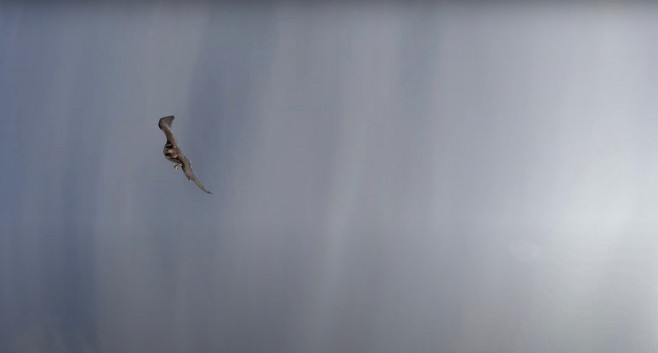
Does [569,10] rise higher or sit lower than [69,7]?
higher

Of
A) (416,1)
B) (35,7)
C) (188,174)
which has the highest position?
(416,1)

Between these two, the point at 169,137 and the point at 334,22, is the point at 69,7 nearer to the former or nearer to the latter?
the point at 169,137

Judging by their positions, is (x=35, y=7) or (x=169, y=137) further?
(x=35, y=7)

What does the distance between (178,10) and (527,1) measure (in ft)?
9.15

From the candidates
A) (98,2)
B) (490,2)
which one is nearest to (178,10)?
(98,2)

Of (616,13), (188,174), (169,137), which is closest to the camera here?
(169,137)

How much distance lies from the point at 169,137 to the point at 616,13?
3522 mm

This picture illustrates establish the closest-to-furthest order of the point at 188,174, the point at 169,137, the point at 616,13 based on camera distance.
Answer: the point at 169,137
the point at 188,174
the point at 616,13

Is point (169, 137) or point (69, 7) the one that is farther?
point (69, 7)

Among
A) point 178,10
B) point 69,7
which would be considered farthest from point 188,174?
point 69,7

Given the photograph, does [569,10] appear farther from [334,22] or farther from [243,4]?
[243,4]

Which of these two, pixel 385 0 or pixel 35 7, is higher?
pixel 385 0

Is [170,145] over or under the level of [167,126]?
under

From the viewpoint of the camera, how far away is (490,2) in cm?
488
